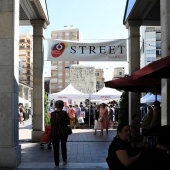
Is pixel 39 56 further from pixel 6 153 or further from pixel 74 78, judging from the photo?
pixel 74 78

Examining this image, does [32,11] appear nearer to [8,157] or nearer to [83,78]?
[8,157]

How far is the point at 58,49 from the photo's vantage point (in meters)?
14.8

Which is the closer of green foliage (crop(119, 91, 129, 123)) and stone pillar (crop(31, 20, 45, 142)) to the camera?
stone pillar (crop(31, 20, 45, 142))

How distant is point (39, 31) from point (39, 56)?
1.06 metres

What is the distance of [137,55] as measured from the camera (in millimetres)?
14672

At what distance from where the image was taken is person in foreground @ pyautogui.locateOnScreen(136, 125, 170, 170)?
140 inches

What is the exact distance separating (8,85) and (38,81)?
20.0 ft

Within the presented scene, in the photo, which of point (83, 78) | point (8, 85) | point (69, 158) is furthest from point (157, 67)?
point (83, 78)

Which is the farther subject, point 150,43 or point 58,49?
point 150,43

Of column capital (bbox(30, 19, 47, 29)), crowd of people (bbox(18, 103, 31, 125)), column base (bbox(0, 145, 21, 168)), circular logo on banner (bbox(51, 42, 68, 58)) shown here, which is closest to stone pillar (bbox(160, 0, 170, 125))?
column base (bbox(0, 145, 21, 168))

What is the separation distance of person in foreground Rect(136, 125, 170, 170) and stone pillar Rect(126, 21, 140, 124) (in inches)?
426

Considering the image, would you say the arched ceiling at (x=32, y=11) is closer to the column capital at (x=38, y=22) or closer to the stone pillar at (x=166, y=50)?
the column capital at (x=38, y=22)

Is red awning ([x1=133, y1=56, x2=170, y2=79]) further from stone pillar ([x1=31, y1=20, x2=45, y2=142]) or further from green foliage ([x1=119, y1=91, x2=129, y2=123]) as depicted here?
green foliage ([x1=119, y1=91, x2=129, y2=123])

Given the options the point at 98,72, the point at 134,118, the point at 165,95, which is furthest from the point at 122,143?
the point at 98,72
